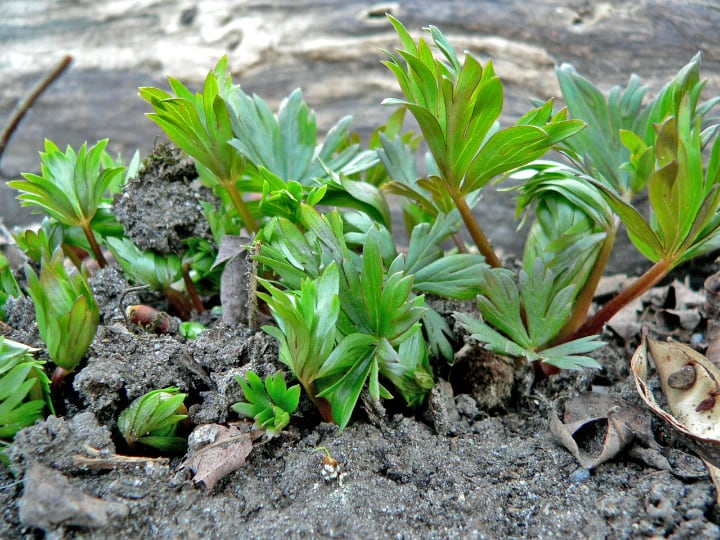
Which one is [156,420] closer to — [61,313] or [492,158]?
[61,313]

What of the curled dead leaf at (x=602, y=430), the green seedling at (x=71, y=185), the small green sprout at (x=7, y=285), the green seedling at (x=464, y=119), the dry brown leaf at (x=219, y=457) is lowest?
the curled dead leaf at (x=602, y=430)

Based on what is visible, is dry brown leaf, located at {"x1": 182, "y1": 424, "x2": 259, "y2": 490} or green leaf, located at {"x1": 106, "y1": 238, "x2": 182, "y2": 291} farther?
green leaf, located at {"x1": 106, "y1": 238, "x2": 182, "y2": 291}

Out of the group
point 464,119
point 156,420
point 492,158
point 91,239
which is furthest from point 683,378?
point 91,239

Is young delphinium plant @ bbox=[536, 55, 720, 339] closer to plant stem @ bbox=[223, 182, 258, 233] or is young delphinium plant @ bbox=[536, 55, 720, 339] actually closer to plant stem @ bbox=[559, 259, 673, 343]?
plant stem @ bbox=[559, 259, 673, 343]

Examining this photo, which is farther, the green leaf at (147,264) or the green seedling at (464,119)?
the green leaf at (147,264)

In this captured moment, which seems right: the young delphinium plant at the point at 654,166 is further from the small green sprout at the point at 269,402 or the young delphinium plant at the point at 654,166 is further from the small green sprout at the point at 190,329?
the small green sprout at the point at 190,329

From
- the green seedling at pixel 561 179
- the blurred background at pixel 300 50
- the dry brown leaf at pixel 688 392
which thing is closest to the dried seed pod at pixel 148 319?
the green seedling at pixel 561 179

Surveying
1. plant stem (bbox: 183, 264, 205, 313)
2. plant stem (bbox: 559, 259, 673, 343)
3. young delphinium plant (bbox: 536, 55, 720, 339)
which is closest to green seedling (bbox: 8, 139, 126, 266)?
plant stem (bbox: 183, 264, 205, 313)

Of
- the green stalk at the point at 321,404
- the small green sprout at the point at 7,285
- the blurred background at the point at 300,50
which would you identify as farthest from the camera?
the blurred background at the point at 300,50

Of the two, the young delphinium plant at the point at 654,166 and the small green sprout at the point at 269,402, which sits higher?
the young delphinium plant at the point at 654,166
